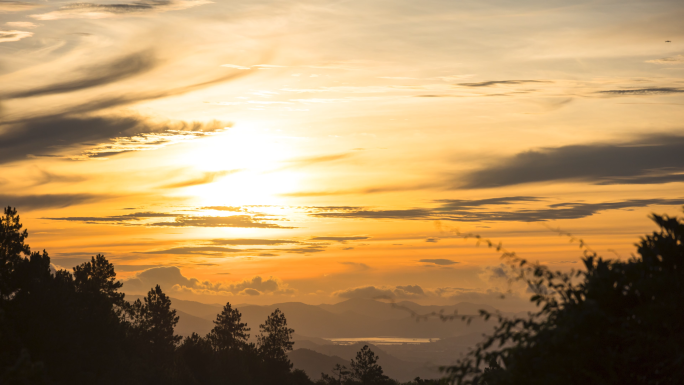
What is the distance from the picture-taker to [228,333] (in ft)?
345

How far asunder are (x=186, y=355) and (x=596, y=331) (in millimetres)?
90402

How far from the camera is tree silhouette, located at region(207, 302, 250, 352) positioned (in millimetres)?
103787

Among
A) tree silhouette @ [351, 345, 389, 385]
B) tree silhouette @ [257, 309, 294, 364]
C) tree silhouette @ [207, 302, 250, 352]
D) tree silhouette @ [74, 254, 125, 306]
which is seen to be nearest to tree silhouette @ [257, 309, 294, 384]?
tree silhouette @ [257, 309, 294, 364]

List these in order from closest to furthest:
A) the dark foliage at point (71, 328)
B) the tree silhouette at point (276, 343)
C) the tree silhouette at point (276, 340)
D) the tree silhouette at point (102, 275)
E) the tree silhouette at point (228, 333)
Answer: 1. the dark foliage at point (71, 328)
2. the tree silhouette at point (102, 275)
3. the tree silhouette at point (276, 343)
4. the tree silhouette at point (276, 340)
5. the tree silhouette at point (228, 333)

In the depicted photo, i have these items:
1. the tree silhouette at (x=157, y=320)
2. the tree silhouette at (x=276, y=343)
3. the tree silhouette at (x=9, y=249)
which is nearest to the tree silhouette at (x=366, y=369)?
the tree silhouette at (x=276, y=343)

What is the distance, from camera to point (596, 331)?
821cm

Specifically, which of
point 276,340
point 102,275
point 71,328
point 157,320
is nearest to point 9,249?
point 71,328

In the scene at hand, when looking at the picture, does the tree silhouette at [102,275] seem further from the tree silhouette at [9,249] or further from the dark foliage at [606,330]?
the dark foliage at [606,330]

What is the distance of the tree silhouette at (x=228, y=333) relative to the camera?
4086 inches

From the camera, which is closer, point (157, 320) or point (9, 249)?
point (9, 249)

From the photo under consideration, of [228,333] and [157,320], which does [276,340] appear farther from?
[157,320]

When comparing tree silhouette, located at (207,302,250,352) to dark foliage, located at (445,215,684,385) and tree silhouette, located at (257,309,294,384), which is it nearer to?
tree silhouette, located at (257,309,294,384)

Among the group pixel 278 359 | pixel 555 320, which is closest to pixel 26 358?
pixel 555 320

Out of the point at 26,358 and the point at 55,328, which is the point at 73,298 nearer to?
the point at 55,328
